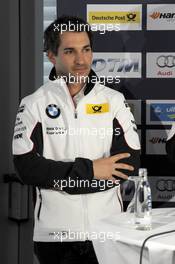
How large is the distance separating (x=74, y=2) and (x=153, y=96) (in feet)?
2.25

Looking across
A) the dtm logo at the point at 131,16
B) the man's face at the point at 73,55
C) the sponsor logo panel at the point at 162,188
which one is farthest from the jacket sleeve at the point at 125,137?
the dtm logo at the point at 131,16

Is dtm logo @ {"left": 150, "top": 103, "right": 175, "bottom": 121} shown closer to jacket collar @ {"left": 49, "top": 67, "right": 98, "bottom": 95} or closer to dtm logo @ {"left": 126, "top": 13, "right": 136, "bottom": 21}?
jacket collar @ {"left": 49, "top": 67, "right": 98, "bottom": 95}

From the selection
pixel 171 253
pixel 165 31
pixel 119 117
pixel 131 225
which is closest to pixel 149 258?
pixel 171 253

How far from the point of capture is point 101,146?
2.49 m

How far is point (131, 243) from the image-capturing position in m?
1.85

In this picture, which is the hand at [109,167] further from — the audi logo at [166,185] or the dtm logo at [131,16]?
the dtm logo at [131,16]

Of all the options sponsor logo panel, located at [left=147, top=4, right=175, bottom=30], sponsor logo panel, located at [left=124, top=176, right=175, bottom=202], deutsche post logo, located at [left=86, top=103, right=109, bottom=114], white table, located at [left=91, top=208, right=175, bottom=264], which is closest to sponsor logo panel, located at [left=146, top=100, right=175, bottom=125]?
sponsor logo panel, located at [left=124, top=176, right=175, bottom=202]

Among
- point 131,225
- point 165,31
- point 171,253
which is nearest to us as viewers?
point 171,253

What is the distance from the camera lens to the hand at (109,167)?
240 cm

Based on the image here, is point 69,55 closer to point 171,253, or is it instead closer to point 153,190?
point 153,190

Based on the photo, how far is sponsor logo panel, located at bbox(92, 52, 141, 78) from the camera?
2.98 m

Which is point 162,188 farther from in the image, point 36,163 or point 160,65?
point 36,163

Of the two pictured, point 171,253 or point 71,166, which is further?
point 71,166

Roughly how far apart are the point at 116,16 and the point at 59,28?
377mm
